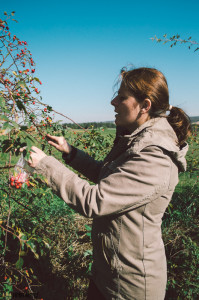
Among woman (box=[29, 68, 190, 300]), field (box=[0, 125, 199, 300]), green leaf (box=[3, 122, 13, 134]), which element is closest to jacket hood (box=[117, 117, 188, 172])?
woman (box=[29, 68, 190, 300])

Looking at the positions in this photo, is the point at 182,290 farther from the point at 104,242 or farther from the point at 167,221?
the point at 104,242

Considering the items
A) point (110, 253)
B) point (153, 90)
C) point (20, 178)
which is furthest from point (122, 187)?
point (20, 178)

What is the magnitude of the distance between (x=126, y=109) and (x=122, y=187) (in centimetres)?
51

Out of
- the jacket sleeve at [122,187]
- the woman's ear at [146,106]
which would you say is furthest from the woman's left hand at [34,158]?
the woman's ear at [146,106]

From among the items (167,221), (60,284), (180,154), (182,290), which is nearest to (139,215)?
(180,154)

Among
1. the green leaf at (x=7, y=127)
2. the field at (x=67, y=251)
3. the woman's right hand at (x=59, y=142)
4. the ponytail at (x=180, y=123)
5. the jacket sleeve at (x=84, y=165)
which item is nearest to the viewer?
the green leaf at (x=7, y=127)

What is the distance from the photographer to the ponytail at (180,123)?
1301mm

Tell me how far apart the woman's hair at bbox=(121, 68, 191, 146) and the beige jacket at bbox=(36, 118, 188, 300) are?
0.09m

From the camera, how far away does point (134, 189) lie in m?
1.03

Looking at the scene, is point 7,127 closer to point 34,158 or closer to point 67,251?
point 34,158

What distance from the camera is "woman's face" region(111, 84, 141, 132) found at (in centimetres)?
126

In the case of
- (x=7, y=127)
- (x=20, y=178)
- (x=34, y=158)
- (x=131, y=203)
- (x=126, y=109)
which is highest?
(x=126, y=109)

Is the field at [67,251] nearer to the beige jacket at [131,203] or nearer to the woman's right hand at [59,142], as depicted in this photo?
the woman's right hand at [59,142]

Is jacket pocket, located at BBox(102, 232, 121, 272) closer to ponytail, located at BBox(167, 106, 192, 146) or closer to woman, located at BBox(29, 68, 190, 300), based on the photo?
woman, located at BBox(29, 68, 190, 300)
